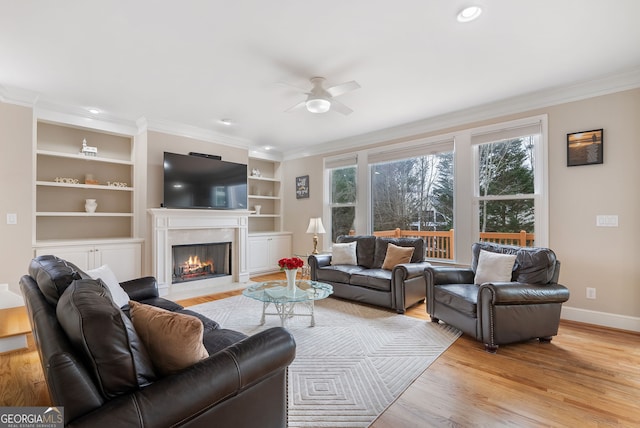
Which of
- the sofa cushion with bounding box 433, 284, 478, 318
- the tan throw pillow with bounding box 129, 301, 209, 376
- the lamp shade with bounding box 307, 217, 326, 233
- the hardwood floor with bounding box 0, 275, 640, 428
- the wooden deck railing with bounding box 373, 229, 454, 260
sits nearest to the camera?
the tan throw pillow with bounding box 129, 301, 209, 376

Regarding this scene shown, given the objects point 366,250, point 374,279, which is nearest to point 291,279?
point 374,279

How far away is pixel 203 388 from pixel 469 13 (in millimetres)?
2790

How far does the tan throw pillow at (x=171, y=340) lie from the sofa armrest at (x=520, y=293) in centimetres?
242

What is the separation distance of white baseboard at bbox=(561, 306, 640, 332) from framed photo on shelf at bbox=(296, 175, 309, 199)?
14.7 feet

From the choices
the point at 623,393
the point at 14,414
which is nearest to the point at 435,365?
the point at 623,393

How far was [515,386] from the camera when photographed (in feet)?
6.95

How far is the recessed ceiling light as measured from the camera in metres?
2.12

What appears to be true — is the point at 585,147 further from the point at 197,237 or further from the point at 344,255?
the point at 197,237

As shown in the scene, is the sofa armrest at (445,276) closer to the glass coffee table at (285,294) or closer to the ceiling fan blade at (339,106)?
the glass coffee table at (285,294)

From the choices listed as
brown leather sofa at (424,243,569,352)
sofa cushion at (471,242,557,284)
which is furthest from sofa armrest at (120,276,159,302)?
sofa cushion at (471,242,557,284)

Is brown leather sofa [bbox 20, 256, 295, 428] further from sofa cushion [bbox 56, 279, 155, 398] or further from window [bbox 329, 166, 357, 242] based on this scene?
window [bbox 329, 166, 357, 242]

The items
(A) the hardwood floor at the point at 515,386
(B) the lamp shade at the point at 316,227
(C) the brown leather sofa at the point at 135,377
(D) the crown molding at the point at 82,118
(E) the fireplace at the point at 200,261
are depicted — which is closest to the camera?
(C) the brown leather sofa at the point at 135,377

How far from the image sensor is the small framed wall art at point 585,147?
129 inches

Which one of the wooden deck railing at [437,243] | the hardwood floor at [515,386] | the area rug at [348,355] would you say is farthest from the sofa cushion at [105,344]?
the wooden deck railing at [437,243]
